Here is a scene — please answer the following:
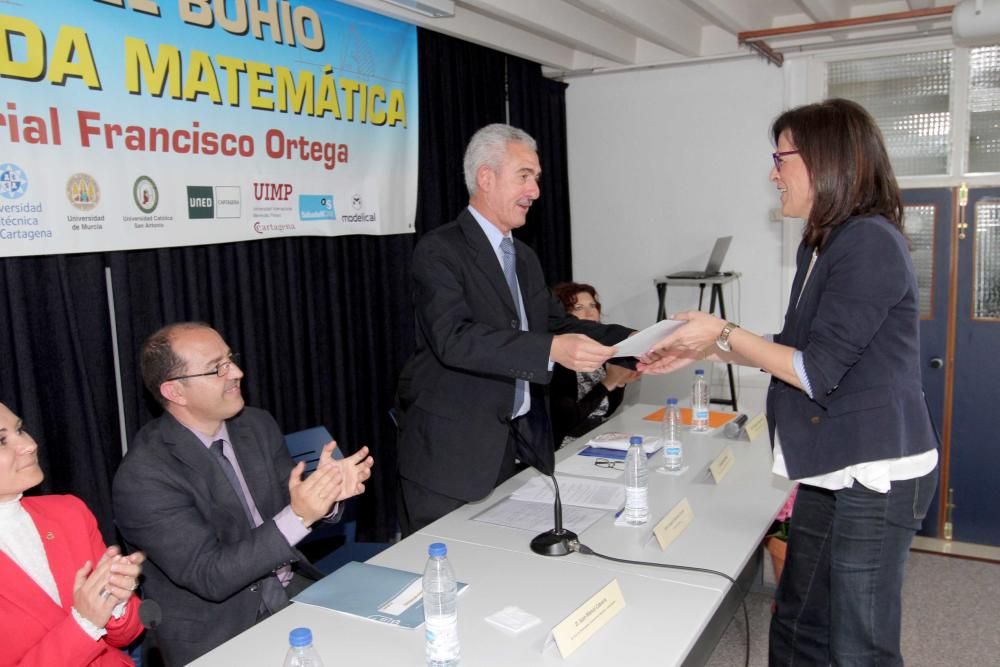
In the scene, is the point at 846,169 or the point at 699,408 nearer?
the point at 846,169

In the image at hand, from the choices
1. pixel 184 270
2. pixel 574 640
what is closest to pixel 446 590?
pixel 574 640

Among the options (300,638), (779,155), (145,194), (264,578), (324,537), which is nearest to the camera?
(300,638)

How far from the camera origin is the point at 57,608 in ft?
5.76

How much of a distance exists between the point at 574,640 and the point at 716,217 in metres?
4.17

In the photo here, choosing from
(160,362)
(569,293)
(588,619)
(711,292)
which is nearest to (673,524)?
(588,619)

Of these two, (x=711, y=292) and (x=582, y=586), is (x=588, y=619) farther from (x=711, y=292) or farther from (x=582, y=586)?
(x=711, y=292)

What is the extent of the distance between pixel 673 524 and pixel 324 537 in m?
1.14

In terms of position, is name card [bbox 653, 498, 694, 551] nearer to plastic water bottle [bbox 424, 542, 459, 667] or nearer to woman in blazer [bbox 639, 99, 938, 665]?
woman in blazer [bbox 639, 99, 938, 665]

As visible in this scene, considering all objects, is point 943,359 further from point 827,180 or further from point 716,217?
point 827,180

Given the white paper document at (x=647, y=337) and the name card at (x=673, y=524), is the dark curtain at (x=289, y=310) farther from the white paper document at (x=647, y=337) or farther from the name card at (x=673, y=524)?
the name card at (x=673, y=524)

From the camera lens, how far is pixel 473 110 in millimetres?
4727

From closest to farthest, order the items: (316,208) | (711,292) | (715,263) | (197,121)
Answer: (197,121) < (316,208) < (715,263) < (711,292)

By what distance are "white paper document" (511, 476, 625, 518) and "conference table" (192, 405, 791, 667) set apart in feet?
0.15

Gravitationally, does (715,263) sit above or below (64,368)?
above
